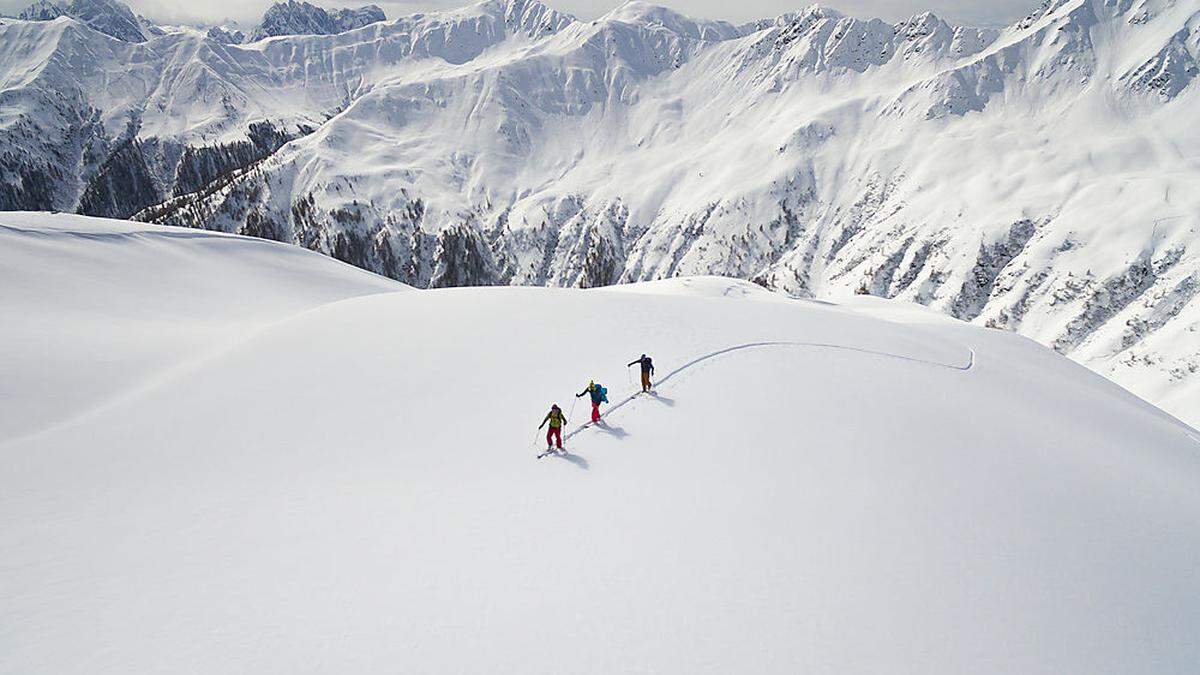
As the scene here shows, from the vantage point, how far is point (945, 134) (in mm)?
180125

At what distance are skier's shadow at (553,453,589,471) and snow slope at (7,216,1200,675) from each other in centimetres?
17

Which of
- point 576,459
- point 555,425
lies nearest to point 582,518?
point 576,459

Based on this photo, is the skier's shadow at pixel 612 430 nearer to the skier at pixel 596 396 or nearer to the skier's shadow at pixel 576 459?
the skier at pixel 596 396

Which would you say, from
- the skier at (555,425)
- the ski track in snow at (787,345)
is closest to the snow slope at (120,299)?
the skier at (555,425)

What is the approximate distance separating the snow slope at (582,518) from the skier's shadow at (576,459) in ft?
0.56

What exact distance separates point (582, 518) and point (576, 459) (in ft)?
9.39

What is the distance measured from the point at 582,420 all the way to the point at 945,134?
208202 mm

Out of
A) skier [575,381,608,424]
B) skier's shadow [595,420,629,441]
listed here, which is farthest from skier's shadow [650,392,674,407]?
skier [575,381,608,424]

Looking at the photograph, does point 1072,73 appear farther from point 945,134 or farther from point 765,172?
point 765,172

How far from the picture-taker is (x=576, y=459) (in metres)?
15.8

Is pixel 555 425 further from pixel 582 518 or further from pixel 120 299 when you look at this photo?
pixel 120 299

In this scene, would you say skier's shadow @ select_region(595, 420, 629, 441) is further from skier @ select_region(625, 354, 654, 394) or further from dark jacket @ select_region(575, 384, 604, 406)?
skier @ select_region(625, 354, 654, 394)

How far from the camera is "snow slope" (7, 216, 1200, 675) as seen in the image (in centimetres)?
1015

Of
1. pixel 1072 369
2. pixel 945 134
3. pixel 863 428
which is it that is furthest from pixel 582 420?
pixel 945 134
